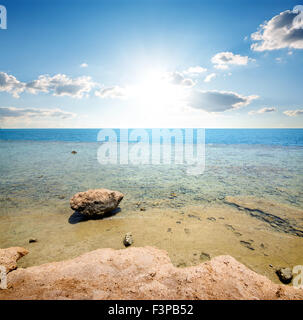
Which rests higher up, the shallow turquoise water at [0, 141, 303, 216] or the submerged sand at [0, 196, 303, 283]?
the shallow turquoise water at [0, 141, 303, 216]

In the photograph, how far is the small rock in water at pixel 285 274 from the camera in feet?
15.1

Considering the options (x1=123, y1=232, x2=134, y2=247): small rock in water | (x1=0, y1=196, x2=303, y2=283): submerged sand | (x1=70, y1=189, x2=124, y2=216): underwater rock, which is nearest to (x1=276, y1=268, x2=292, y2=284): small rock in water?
(x1=0, y1=196, x2=303, y2=283): submerged sand

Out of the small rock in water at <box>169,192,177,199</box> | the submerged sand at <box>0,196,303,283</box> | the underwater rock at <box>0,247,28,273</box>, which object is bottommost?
the submerged sand at <box>0,196,303,283</box>

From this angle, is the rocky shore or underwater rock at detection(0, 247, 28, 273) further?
underwater rock at detection(0, 247, 28, 273)

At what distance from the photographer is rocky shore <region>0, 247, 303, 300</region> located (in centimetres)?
326

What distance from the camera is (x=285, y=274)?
466cm

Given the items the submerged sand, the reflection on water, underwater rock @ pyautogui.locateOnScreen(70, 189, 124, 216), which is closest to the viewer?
the submerged sand

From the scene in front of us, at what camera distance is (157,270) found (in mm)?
4145

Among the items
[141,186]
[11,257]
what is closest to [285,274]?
[11,257]

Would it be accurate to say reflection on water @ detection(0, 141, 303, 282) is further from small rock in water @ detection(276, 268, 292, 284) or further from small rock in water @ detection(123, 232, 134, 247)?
small rock in water @ detection(276, 268, 292, 284)

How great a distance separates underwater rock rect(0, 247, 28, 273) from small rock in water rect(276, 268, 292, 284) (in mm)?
7697

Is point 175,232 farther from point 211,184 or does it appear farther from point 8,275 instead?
point 211,184
